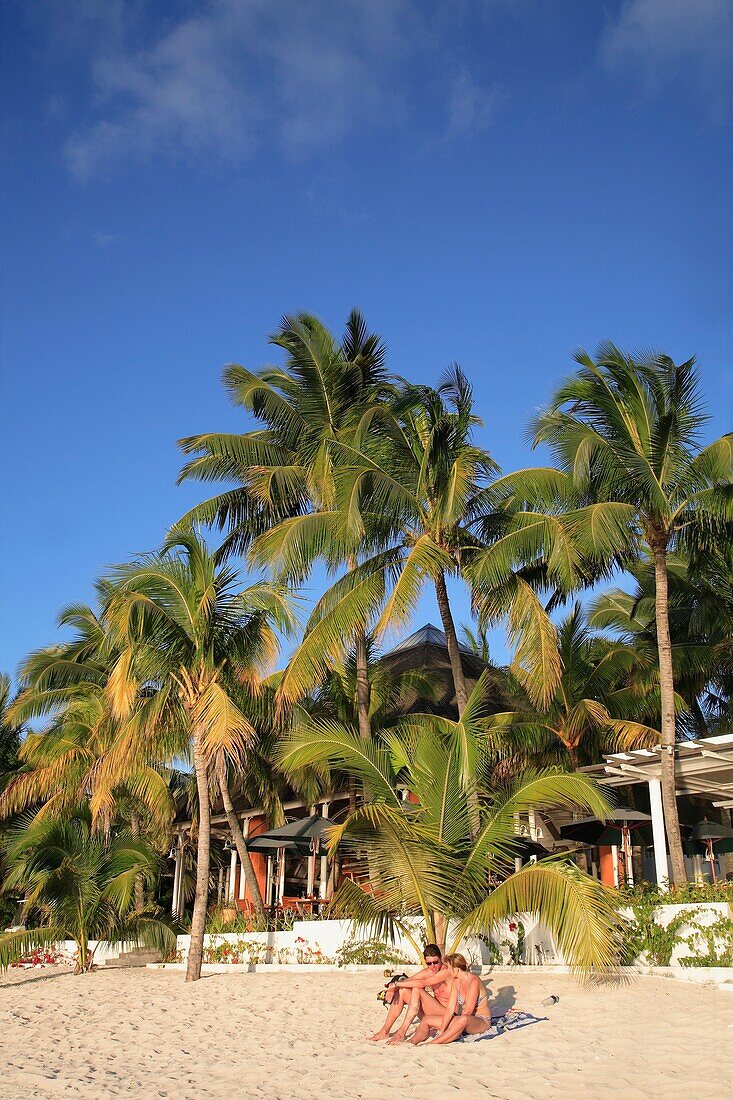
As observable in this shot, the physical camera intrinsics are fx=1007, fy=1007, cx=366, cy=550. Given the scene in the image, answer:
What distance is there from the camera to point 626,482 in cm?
1493

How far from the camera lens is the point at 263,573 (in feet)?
53.8

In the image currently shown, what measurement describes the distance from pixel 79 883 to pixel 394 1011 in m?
9.95

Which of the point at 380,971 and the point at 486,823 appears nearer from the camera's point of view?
the point at 486,823

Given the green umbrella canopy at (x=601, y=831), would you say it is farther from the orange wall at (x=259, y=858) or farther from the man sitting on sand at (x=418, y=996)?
the man sitting on sand at (x=418, y=996)

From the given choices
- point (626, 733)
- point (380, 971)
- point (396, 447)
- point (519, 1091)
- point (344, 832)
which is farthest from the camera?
point (626, 733)

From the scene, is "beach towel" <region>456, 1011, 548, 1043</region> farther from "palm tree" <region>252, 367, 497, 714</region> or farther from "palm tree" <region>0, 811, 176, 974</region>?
"palm tree" <region>0, 811, 176, 974</region>

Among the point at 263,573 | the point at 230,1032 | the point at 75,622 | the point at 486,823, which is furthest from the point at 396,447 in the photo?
the point at 75,622

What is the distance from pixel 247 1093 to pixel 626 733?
12.3 meters

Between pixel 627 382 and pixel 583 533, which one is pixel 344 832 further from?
pixel 627 382

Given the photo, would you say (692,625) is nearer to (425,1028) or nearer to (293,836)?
(293,836)

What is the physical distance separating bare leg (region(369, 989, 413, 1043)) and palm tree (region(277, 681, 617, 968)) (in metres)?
1.65

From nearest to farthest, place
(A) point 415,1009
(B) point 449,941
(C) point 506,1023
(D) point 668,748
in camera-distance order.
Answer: (A) point 415,1009, (C) point 506,1023, (B) point 449,941, (D) point 668,748

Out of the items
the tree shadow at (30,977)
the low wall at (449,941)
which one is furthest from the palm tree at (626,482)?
the tree shadow at (30,977)

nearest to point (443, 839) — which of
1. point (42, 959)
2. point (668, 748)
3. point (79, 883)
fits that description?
point (668, 748)
